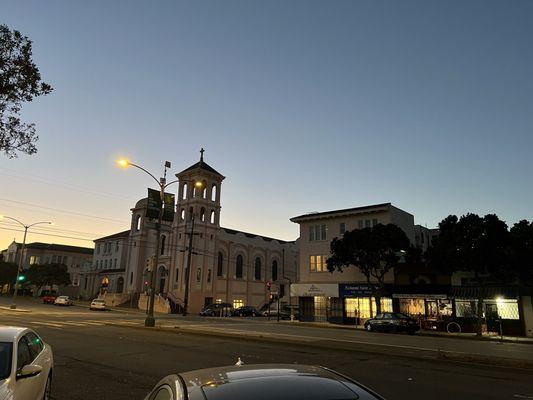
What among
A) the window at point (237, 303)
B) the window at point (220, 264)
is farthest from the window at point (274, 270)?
the window at point (220, 264)

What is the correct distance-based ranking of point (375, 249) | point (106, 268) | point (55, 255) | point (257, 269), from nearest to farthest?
point (375, 249), point (257, 269), point (106, 268), point (55, 255)

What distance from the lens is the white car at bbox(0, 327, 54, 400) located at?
5.09 metres

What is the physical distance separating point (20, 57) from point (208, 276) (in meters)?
53.7

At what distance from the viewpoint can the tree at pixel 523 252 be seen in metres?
31.7

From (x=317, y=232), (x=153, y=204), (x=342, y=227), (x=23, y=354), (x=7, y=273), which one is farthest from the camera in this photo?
(x=7, y=273)

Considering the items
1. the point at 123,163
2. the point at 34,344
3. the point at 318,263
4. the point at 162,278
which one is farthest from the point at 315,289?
the point at 34,344

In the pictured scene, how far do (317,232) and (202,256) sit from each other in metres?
23.2

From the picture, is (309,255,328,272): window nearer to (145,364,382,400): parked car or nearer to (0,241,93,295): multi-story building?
(145,364,382,400): parked car

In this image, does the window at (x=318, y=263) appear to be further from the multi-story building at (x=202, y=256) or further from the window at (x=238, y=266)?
the window at (x=238, y=266)

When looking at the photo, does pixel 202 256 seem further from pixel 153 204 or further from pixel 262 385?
pixel 262 385

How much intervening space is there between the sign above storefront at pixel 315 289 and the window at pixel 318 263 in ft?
7.14

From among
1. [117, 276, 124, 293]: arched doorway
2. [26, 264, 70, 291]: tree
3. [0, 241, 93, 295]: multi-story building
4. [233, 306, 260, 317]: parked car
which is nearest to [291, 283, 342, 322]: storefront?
[233, 306, 260, 317]: parked car

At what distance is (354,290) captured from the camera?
42.9 meters

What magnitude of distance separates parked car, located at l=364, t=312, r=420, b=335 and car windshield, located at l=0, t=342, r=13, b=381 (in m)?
29.2
